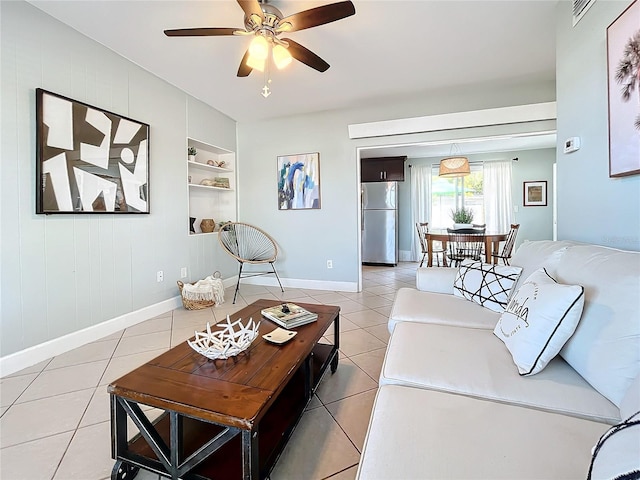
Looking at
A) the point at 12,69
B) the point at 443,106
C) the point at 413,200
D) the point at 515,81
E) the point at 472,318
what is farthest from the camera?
the point at 413,200

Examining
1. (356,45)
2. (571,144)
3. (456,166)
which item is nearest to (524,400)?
(571,144)

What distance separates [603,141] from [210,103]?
3657 millimetres

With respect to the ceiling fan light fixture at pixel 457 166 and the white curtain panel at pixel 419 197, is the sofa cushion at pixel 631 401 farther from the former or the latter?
the white curtain panel at pixel 419 197

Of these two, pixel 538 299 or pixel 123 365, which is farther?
pixel 123 365

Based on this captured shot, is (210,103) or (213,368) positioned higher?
(210,103)

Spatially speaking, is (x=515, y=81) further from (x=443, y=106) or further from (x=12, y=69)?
(x=12, y=69)

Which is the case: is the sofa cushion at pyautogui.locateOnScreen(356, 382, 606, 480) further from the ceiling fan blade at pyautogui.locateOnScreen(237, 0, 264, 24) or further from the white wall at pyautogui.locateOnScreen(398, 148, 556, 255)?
the white wall at pyautogui.locateOnScreen(398, 148, 556, 255)

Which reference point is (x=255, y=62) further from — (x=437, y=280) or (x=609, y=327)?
(x=609, y=327)

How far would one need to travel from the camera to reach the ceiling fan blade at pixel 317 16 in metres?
1.60

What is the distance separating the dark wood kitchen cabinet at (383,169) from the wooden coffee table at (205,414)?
5246 mm

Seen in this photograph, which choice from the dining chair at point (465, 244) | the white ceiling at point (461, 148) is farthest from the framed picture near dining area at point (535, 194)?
the dining chair at point (465, 244)

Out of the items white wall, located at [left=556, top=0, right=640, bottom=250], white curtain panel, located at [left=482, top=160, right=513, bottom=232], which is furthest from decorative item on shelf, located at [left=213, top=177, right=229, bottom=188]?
white curtain panel, located at [left=482, top=160, right=513, bottom=232]

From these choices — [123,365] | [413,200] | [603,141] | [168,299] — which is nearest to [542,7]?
[603,141]

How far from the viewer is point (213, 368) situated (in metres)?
1.15
